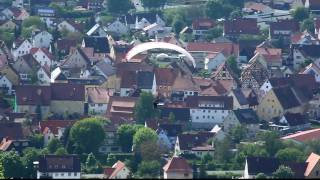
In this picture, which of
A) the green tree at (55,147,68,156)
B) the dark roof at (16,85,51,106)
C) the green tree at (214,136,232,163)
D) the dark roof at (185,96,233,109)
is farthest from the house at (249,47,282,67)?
the green tree at (55,147,68,156)

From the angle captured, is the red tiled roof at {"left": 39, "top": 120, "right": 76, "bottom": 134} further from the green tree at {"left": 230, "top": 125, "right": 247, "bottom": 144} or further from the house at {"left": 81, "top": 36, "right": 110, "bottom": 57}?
the house at {"left": 81, "top": 36, "right": 110, "bottom": 57}

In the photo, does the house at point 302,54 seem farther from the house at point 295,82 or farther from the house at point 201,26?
the house at point 201,26

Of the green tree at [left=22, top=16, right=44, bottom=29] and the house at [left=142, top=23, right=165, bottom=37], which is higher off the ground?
the green tree at [left=22, top=16, right=44, bottom=29]

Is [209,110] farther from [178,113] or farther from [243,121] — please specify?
[243,121]

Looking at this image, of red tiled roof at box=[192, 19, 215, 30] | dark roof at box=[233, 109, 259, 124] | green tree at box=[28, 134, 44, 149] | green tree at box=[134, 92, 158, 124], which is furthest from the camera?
red tiled roof at box=[192, 19, 215, 30]

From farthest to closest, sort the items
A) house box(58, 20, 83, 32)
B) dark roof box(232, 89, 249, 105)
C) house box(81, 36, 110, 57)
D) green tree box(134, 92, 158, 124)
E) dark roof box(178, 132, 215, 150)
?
1. house box(58, 20, 83, 32)
2. house box(81, 36, 110, 57)
3. dark roof box(232, 89, 249, 105)
4. green tree box(134, 92, 158, 124)
5. dark roof box(178, 132, 215, 150)

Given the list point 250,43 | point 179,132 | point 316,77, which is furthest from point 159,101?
point 250,43

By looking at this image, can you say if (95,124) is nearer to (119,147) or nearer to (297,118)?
(119,147)
